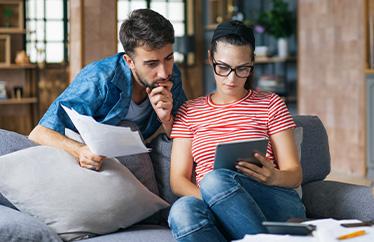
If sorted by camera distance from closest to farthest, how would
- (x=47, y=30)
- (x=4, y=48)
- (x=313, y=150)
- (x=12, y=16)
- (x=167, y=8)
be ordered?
(x=313, y=150), (x=4, y=48), (x=12, y=16), (x=47, y=30), (x=167, y=8)

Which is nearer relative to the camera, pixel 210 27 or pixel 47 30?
pixel 47 30

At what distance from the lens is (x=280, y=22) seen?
8930 millimetres

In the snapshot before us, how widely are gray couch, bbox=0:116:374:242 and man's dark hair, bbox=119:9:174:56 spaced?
43 centimetres

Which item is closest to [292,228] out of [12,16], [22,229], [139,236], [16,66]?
[139,236]

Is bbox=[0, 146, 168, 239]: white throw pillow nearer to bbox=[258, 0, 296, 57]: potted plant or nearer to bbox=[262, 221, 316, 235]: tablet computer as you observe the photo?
bbox=[262, 221, 316, 235]: tablet computer

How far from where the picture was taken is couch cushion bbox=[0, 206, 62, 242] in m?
2.46

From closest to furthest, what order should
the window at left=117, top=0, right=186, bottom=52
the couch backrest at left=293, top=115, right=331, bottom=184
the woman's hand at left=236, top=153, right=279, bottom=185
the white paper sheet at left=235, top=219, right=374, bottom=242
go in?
the white paper sheet at left=235, top=219, right=374, bottom=242 → the woman's hand at left=236, top=153, right=279, bottom=185 → the couch backrest at left=293, top=115, right=331, bottom=184 → the window at left=117, top=0, right=186, bottom=52

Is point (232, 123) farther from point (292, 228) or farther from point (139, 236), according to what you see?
point (292, 228)

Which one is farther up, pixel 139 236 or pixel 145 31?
pixel 145 31

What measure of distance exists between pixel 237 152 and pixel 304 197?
0.61 metres

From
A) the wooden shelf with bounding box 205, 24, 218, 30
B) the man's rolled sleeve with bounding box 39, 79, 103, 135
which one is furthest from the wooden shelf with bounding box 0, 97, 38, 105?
the man's rolled sleeve with bounding box 39, 79, 103, 135

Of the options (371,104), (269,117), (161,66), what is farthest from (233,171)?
(371,104)

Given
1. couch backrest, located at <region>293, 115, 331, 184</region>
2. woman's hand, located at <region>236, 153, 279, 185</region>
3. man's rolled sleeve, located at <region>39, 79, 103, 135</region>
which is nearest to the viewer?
woman's hand, located at <region>236, 153, 279, 185</region>

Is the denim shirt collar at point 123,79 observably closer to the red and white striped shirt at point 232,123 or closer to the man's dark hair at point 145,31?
the man's dark hair at point 145,31
